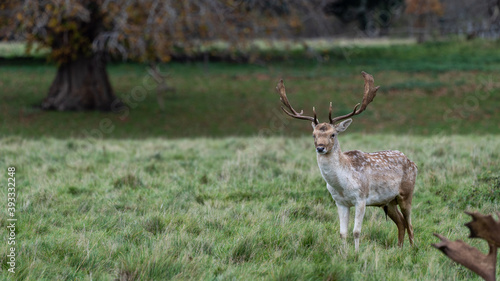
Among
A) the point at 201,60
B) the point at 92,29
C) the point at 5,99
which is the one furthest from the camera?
the point at 201,60

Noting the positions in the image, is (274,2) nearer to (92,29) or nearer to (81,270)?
(92,29)

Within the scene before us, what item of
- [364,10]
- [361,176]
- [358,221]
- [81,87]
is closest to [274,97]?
[81,87]

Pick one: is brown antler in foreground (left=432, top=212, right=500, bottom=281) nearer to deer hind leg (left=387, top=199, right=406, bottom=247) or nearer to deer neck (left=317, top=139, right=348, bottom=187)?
deer neck (left=317, top=139, right=348, bottom=187)

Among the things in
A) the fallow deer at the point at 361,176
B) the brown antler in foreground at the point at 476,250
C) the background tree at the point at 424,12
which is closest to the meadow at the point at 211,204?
the fallow deer at the point at 361,176

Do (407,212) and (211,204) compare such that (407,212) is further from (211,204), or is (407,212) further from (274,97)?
(274,97)

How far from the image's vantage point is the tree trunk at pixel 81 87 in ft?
63.8

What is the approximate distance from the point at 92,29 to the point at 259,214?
Result: 13807 mm

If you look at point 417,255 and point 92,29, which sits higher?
point 92,29

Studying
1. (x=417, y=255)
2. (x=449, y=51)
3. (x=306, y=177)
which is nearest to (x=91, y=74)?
(x=306, y=177)

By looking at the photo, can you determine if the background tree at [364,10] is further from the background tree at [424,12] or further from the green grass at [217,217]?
the green grass at [217,217]

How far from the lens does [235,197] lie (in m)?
7.45

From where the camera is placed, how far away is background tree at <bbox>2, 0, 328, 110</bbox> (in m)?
16.3

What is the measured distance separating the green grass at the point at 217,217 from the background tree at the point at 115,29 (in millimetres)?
6466

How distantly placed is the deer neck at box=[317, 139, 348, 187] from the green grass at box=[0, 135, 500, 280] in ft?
2.09
